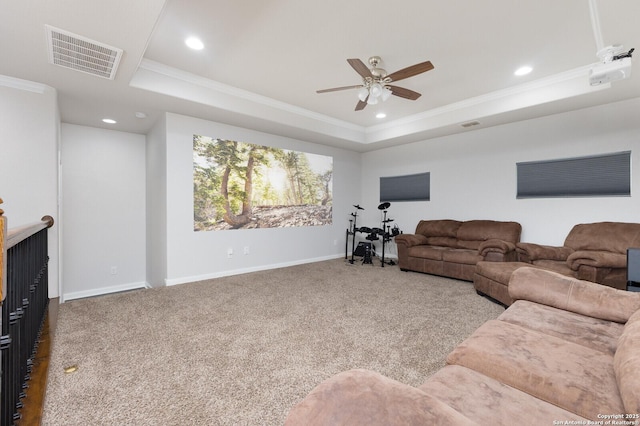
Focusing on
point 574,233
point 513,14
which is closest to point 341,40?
point 513,14

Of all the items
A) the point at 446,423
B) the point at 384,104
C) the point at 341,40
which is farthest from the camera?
the point at 384,104

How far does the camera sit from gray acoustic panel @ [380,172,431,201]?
5.89 m

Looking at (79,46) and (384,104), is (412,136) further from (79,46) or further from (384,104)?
(79,46)

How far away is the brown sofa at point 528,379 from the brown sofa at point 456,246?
239 centimetres

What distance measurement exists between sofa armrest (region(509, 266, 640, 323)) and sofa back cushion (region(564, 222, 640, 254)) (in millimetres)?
2438

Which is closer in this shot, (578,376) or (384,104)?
(578,376)

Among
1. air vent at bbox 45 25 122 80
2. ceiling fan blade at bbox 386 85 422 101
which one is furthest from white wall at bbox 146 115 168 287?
ceiling fan blade at bbox 386 85 422 101

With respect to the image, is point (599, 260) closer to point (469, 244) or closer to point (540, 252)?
point (540, 252)

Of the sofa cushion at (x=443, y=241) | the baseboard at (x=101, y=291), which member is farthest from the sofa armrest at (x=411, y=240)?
the baseboard at (x=101, y=291)

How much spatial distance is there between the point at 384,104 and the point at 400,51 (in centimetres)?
159

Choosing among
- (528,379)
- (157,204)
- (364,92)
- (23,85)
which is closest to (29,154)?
(23,85)

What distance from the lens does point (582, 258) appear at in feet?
10.7

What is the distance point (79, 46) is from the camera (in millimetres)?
2449

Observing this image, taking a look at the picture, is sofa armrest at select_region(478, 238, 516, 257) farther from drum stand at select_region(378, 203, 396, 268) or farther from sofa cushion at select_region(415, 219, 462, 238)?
drum stand at select_region(378, 203, 396, 268)
